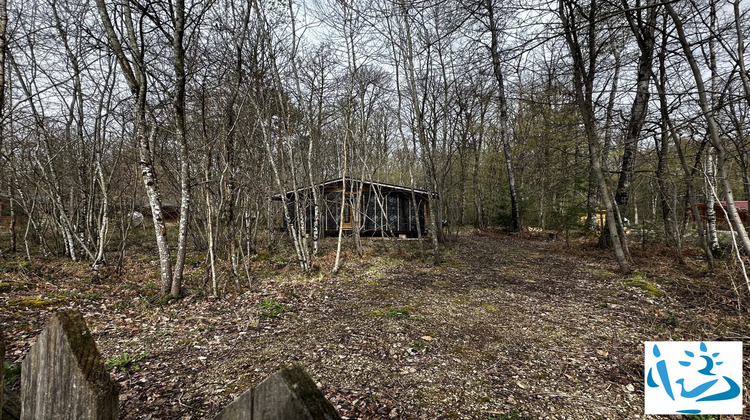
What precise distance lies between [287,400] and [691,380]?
9.88ft

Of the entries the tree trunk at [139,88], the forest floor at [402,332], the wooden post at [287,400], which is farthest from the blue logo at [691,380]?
the tree trunk at [139,88]

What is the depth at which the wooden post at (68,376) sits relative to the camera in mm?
827

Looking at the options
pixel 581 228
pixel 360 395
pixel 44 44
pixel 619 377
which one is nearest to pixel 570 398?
pixel 619 377

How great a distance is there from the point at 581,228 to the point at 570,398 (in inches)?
446

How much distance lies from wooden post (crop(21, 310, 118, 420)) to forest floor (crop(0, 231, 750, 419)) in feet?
6.23

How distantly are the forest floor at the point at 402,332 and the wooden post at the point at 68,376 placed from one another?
6.23 ft

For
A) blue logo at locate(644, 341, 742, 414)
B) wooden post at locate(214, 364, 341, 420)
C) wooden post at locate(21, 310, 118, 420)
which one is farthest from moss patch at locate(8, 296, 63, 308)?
blue logo at locate(644, 341, 742, 414)

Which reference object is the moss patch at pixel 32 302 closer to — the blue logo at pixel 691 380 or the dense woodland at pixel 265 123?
the dense woodland at pixel 265 123

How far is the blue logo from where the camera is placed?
221 cm

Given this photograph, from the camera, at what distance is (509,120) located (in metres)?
20.4

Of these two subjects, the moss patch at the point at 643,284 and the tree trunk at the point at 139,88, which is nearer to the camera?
the tree trunk at the point at 139,88

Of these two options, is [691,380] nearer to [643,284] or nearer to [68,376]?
[68,376]

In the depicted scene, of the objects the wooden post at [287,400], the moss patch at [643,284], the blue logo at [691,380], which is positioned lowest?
the moss patch at [643,284]

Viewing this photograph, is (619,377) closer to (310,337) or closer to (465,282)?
(310,337)
